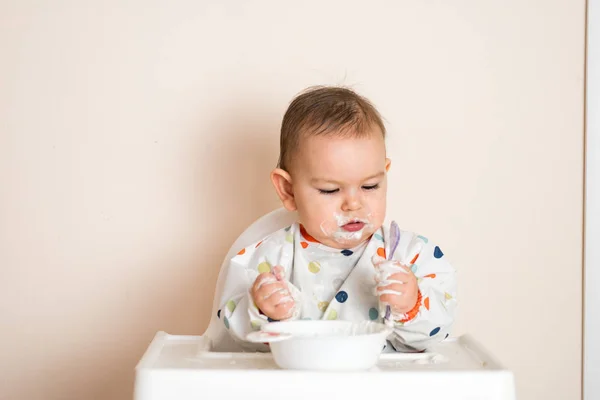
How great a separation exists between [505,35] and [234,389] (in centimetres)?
119

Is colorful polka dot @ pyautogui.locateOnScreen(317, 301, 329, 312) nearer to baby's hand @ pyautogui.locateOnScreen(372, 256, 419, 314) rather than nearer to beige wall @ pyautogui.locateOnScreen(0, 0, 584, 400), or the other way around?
baby's hand @ pyautogui.locateOnScreen(372, 256, 419, 314)

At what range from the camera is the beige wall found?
5.91ft

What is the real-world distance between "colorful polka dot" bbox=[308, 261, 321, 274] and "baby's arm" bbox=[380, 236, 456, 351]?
0.14m

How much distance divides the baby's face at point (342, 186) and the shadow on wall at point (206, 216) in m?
0.51

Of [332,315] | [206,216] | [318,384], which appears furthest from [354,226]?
[206,216]

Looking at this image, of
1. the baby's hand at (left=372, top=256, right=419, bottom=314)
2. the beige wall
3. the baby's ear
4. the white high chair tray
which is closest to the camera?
the white high chair tray

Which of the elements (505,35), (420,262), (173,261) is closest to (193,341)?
(420,262)

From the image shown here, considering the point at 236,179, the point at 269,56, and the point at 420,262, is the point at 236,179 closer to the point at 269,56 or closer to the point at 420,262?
the point at 269,56

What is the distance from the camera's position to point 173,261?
1822 mm

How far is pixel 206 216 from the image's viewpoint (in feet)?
5.95

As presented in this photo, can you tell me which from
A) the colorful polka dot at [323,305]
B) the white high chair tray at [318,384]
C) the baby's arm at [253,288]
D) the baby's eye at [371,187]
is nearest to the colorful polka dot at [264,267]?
the baby's arm at [253,288]

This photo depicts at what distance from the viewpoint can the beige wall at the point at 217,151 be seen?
1803mm

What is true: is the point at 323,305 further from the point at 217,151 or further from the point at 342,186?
the point at 217,151

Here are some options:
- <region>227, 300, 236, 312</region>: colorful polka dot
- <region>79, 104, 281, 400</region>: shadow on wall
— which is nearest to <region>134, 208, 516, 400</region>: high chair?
<region>227, 300, 236, 312</region>: colorful polka dot
